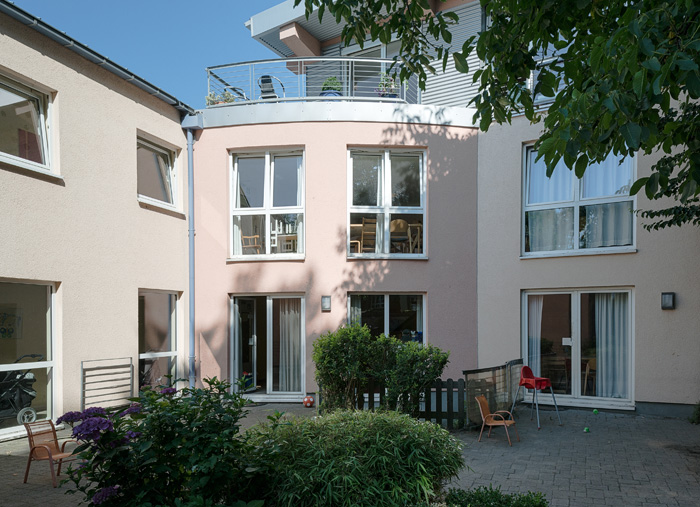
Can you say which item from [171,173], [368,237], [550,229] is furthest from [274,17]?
[550,229]

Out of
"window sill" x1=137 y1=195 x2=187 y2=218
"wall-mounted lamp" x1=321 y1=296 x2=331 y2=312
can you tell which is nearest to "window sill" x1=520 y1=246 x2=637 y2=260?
"wall-mounted lamp" x1=321 y1=296 x2=331 y2=312

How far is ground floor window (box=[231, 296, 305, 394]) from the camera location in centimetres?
1084

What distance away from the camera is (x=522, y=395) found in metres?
10.1

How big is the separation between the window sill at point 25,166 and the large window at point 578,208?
26.2 ft

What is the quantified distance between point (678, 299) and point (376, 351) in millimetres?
5213

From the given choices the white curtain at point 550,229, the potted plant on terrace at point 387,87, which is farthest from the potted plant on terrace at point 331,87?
the white curtain at point 550,229

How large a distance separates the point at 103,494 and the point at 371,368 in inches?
201

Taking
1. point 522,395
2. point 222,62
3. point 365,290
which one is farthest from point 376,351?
point 222,62

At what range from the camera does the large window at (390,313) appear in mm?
10844

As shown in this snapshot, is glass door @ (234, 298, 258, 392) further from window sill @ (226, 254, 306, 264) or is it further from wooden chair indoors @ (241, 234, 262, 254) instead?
wooden chair indoors @ (241, 234, 262, 254)

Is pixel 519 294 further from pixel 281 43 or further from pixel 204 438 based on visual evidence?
pixel 281 43

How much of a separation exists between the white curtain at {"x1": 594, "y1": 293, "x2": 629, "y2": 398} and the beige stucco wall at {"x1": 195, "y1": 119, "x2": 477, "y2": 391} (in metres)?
2.26

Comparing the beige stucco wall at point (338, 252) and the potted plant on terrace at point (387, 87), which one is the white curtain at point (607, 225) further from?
the potted plant on terrace at point (387, 87)

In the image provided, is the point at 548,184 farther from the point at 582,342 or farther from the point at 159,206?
the point at 159,206
